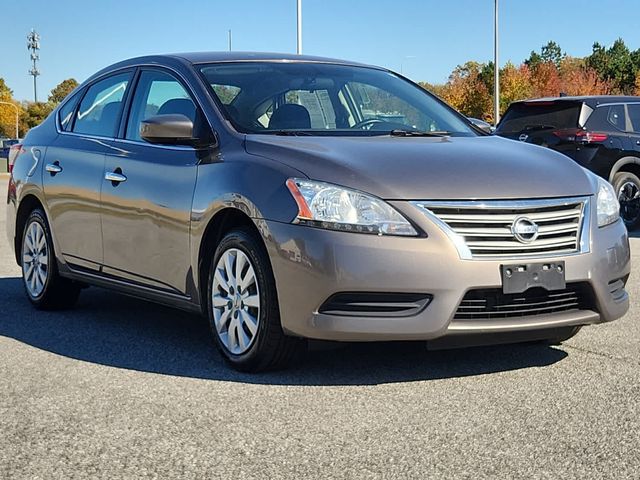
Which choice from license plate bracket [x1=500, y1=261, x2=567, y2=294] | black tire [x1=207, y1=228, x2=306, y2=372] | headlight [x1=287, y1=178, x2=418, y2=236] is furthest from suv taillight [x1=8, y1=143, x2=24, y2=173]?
license plate bracket [x1=500, y1=261, x2=567, y2=294]

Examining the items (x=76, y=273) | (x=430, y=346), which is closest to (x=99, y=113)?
(x=76, y=273)

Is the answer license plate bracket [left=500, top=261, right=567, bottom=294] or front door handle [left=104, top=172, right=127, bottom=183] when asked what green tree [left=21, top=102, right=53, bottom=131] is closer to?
front door handle [left=104, top=172, right=127, bottom=183]

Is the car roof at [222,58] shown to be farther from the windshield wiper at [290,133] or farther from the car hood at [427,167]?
the car hood at [427,167]

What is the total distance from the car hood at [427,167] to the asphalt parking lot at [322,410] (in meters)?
0.87

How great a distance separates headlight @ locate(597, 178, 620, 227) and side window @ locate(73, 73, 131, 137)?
2876 mm

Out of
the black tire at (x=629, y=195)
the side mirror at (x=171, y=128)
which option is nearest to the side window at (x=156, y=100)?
the side mirror at (x=171, y=128)

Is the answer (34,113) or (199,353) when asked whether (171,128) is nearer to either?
(199,353)

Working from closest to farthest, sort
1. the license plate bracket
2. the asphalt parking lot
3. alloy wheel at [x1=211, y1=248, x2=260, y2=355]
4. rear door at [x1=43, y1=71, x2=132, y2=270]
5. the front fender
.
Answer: the asphalt parking lot, the license plate bracket, the front fender, alloy wheel at [x1=211, y1=248, x2=260, y2=355], rear door at [x1=43, y1=71, x2=132, y2=270]

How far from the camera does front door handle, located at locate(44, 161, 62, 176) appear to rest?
675cm

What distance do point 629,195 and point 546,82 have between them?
6807 centimetres

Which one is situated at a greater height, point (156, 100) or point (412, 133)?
point (156, 100)

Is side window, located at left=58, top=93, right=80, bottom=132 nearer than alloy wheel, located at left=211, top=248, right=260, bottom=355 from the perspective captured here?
No

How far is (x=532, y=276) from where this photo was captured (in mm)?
4605

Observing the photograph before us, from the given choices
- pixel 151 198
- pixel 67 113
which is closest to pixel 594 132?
pixel 67 113
